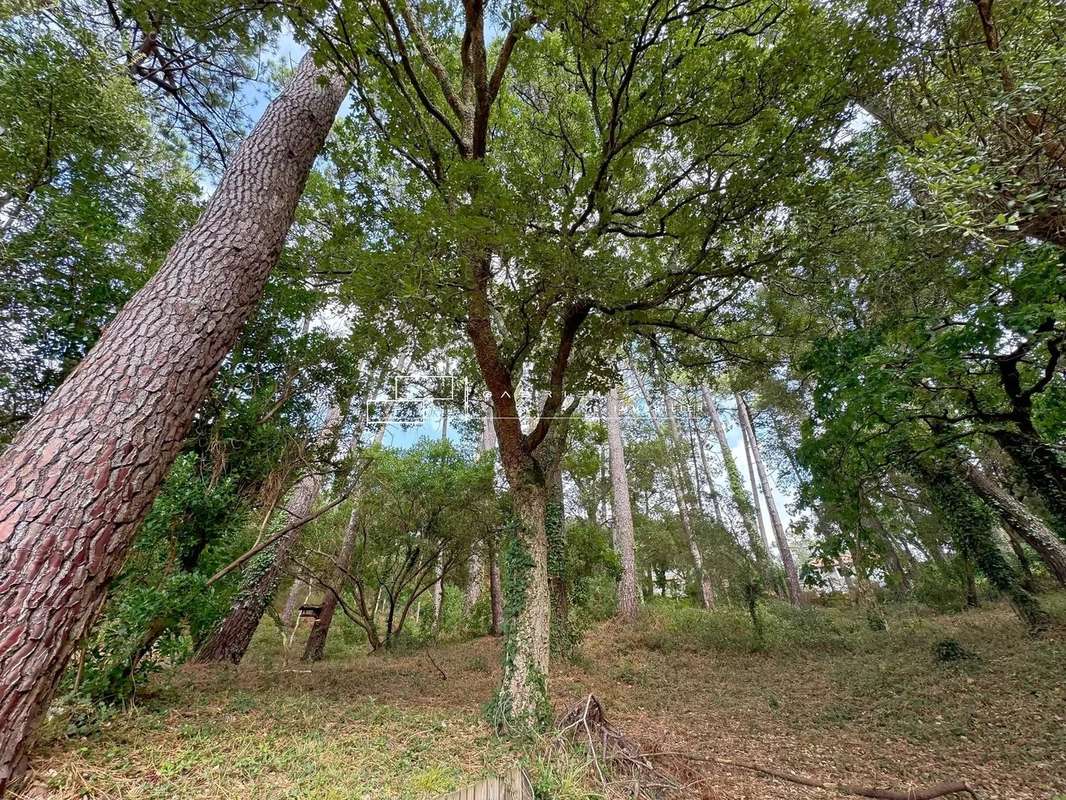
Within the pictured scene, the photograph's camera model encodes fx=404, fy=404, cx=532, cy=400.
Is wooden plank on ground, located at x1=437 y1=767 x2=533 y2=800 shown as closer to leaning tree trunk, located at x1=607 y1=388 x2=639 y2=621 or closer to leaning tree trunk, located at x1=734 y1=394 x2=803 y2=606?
leaning tree trunk, located at x1=607 y1=388 x2=639 y2=621

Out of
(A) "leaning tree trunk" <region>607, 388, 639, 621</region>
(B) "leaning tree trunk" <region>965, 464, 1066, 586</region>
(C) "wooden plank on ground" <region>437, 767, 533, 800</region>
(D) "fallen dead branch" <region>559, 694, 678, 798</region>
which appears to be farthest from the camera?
(A) "leaning tree trunk" <region>607, 388, 639, 621</region>

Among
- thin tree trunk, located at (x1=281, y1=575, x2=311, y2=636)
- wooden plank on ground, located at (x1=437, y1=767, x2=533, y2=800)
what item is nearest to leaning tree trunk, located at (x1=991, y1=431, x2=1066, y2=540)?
wooden plank on ground, located at (x1=437, y1=767, x2=533, y2=800)

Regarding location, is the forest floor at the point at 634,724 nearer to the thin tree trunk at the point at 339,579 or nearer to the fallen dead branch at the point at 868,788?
the fallen dead branch at the point at 868,788

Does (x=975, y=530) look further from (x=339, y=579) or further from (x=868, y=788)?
(x=339, y=579)

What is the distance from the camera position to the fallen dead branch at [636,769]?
2.45 meters

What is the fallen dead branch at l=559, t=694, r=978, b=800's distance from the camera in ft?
8.05

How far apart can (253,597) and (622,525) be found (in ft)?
25.8

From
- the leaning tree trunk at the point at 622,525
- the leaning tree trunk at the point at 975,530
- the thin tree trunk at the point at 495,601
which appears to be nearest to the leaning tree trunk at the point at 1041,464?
the leaning tree trunk at the point at 975,530

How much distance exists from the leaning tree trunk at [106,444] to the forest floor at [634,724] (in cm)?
61

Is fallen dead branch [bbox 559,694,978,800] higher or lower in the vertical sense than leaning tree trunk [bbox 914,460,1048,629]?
lower

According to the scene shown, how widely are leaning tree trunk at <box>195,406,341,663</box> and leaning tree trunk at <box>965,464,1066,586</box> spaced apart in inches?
404

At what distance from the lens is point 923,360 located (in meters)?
3.11

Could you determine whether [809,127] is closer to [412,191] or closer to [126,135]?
[412,191]

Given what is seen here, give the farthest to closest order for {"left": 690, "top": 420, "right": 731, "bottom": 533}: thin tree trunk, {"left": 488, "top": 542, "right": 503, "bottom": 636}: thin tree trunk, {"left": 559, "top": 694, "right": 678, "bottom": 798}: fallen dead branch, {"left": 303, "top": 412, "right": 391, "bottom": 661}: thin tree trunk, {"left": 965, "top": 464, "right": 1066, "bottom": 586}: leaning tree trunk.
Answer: {"left": 690, "top": 420, "right": 731, "bottom": 533}: thin tree trunk, {"left": 488, "top": 542, "right": 503, "bottom": 636}: thin tree trunk, {"left": 303, "top": 412, "right": 391, "bottom": 661}: thin tree trunk, {"left": 965, "top": 464, "right": 1066, "bottom": 586}: leaning tree trunk, {"left": 559, "top": 694, "right": 678, "bottom": 798}: fallen dead branch
